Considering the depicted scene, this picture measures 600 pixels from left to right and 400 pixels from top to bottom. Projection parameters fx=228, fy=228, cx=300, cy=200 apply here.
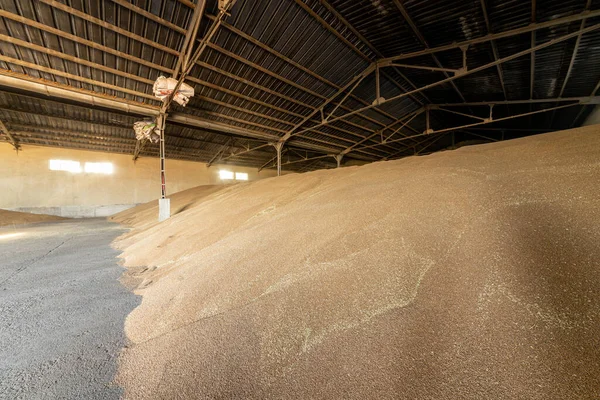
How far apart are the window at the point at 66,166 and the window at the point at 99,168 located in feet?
1.12

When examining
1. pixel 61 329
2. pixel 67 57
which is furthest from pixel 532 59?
pixel 67 57

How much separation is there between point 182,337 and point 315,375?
80cm

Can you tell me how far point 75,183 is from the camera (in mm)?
11648

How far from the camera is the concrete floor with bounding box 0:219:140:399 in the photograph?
1.07 m

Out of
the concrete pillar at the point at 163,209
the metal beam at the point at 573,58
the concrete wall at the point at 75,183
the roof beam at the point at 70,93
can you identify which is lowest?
the concrete pillar at the point at 163,209

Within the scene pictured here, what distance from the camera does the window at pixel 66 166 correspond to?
11234 millimetres

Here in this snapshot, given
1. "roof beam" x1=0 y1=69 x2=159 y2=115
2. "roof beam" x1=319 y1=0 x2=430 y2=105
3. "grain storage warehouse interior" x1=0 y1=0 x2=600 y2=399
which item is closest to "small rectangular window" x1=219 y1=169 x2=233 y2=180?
"roof beam" x1=0 y1=69 x2=159 y2=115

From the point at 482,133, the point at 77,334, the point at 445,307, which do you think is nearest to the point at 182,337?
the point at 77,334

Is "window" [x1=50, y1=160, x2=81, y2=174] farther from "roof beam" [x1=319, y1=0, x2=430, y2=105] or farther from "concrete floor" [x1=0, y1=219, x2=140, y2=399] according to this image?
"roof beam" [x1=319, y1=0, x2=430, y2=105]

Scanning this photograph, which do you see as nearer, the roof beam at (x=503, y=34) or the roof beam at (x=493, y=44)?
the roof beam at (x=503, y=34)

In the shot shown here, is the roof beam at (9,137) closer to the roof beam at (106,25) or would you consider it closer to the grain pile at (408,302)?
the roof beam at (106,25)

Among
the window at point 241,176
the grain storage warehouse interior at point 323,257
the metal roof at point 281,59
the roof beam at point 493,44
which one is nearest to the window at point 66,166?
the metal roof at point 281,59

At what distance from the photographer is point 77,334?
1446mm

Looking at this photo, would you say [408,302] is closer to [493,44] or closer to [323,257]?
[323,257]
